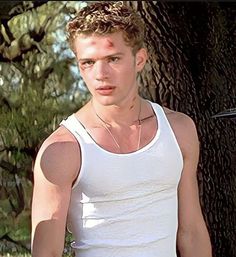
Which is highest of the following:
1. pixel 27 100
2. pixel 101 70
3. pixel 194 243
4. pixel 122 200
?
pixel 27 100

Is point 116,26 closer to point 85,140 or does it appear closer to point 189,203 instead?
point 85,140

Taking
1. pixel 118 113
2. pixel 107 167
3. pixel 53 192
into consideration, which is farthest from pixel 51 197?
pixel 118 113

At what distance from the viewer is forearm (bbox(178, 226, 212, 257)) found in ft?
5.97

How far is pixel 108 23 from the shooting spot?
1628 millimetres

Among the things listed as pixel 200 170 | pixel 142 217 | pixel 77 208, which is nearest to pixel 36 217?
pixel 77 208

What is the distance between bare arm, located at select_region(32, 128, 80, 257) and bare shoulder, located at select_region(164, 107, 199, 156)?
238 millimetres

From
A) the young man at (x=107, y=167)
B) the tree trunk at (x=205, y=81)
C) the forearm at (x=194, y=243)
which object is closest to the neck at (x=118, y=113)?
the young man at (x=107, y=167)

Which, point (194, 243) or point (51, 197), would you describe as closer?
point (51, 197)

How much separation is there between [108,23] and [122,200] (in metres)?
0.36

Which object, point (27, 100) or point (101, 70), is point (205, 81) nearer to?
point (101, 70)

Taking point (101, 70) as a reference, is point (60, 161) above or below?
below

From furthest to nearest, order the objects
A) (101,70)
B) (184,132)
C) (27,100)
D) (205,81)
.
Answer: (27,100) → (205,81) → (184,132) → (101,70)

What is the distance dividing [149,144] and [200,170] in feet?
3.37

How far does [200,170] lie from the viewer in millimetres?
2680
